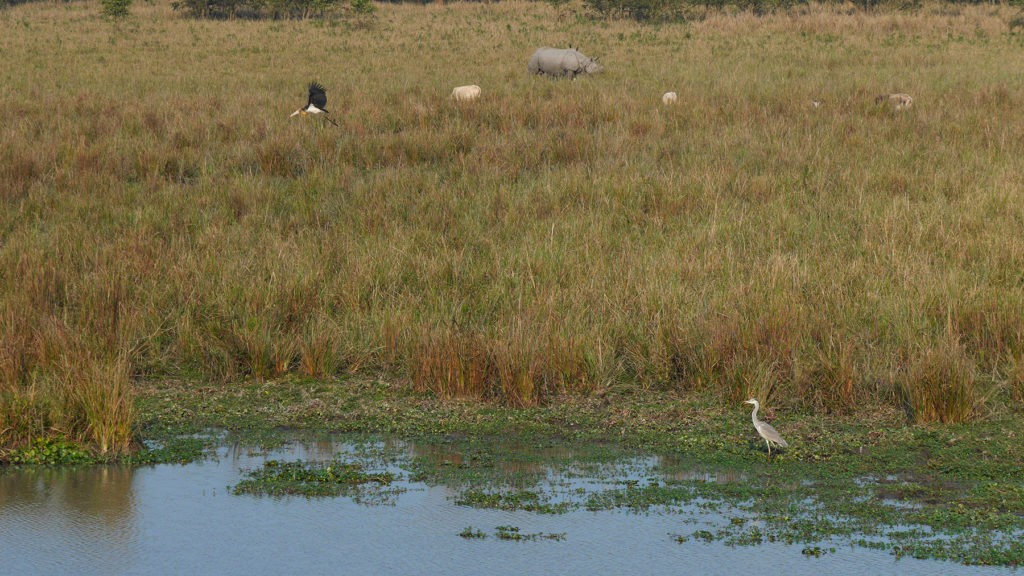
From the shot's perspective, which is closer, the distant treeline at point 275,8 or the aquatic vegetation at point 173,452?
the aquatic vegetation at point 173,452

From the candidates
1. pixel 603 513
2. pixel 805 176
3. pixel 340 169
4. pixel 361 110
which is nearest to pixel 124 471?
pixel 603 513

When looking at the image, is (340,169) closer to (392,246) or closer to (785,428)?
(392,246)

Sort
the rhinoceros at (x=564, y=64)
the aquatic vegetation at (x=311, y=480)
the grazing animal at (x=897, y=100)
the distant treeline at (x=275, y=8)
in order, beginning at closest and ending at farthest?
the aquatic vegetation at (x=311, y=480) → the grazing animal at (x=897, y=100) → the rhinoceros at (x=564, y=64) → the distant treeline at (x=275, y=8)

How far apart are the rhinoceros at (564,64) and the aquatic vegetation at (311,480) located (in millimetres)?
16011

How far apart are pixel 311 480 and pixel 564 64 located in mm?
16569

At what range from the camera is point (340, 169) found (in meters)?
11.7

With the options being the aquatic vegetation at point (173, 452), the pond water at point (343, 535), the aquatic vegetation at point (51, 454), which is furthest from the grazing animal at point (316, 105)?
the pond water at point (343, 535)

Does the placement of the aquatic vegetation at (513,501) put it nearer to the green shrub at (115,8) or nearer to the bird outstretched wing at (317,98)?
the bird outstretched wing at (317,98)

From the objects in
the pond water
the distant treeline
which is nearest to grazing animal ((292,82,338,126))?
the pond water

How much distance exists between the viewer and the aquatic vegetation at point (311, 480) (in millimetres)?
4719

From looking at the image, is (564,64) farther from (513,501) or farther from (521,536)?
(521,536)

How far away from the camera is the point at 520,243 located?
884 cm

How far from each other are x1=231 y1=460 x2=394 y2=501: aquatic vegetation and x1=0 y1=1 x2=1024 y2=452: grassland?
804 millimetres

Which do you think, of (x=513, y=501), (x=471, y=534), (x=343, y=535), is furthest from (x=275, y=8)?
(x=471, y=534)
